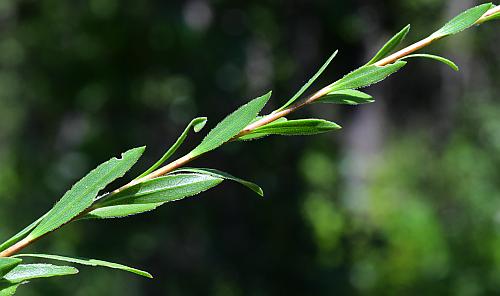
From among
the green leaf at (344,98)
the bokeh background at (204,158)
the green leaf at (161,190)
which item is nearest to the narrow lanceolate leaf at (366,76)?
the green leaf at (344,98)

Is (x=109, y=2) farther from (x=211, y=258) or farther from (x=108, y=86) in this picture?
(x=211, y=258)

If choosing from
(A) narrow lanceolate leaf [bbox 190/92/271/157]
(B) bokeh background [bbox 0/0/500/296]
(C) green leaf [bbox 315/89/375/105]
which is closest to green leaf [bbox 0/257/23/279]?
(A) narrow lanceolate leaf [bbox 190/92/271/157]

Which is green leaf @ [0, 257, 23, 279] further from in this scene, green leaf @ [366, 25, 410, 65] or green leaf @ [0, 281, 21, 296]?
green leaf @ [366, 25, 410, 65]

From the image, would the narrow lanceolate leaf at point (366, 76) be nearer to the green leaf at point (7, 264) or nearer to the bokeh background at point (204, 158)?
the green leaf at point (7, 264)

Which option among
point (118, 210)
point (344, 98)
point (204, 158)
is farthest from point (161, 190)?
point (204, 158)

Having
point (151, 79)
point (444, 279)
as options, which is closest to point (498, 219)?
point (444, 279)
